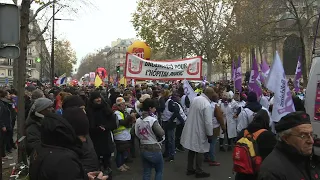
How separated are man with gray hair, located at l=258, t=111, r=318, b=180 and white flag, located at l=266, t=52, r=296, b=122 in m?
2.79

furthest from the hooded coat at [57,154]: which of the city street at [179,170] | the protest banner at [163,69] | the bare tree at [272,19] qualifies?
the bare tree at [272,19]

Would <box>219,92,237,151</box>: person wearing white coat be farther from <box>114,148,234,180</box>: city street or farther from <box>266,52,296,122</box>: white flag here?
<box>266,52,296,122</box>: white flag

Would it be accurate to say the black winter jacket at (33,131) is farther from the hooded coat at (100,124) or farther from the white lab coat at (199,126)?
the white lab coat at (199,126)

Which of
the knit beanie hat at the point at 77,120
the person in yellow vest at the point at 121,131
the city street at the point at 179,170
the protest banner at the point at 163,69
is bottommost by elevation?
the city street at the point at 179,170

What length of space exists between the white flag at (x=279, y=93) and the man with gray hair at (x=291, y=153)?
2.79 meters

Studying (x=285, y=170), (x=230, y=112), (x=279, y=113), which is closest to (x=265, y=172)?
(x=285, y=170)

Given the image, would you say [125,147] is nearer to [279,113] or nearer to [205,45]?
[279,113]

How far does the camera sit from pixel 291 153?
2.60 metres

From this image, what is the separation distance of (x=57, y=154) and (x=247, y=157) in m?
2.48

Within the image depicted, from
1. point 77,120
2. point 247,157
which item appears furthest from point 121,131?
point 77,120

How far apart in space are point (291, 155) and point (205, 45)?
37.1m

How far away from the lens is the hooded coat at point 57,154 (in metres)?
2.43

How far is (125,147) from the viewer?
7.65 m

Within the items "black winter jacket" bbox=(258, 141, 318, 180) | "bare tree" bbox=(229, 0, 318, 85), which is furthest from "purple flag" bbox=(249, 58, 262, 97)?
"bare tree" bbox=(229, 0, 318, 85)
